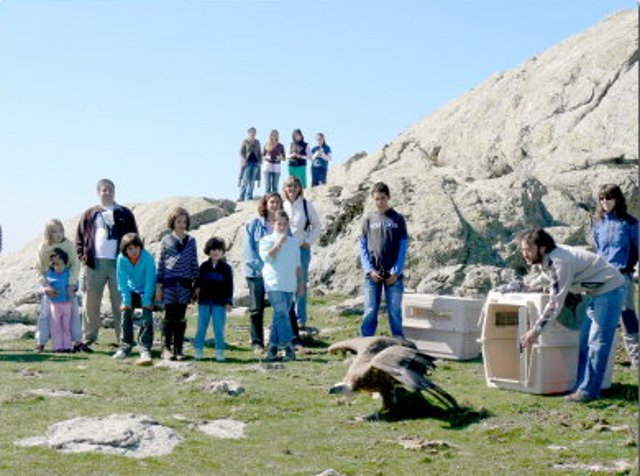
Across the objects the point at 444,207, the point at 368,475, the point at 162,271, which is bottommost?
the point at 368,475

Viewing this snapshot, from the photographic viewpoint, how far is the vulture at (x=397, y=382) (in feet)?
29.2

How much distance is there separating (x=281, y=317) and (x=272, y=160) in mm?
13005

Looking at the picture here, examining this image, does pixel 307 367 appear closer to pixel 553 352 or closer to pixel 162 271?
pixel 162 271

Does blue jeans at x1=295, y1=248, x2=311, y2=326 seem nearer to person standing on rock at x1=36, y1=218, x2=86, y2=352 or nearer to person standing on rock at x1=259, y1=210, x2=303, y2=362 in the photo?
person standing on rock at x1=259, y1=210, x2=303, y2=362

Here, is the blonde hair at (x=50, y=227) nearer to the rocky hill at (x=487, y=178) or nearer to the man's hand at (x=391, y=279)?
the rocky hill at (x=487, y=178)

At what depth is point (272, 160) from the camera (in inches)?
973

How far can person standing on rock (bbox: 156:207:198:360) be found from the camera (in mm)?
12156

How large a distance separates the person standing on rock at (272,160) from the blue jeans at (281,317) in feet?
41.4

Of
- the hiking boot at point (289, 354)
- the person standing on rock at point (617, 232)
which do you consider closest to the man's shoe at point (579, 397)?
the person standing on rock at point (617, 232)

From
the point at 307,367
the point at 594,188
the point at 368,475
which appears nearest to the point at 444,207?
the point at 594,188

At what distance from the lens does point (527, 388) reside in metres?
10.2

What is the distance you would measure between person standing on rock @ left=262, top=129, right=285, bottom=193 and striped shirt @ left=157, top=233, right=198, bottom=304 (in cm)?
1238

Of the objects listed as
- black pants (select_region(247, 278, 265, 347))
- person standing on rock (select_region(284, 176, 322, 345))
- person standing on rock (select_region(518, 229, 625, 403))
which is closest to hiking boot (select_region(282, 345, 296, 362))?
black pants (select_region(247, 278, 265, 347))

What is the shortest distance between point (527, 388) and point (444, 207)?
8.70 metres
